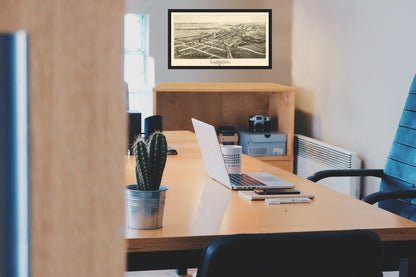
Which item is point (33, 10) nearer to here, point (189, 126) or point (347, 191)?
point (347, 191)

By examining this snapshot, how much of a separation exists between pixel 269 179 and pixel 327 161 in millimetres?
2015

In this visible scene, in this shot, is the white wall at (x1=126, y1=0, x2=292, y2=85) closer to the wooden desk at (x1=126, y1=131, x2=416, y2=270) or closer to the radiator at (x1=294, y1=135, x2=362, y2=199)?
the radiator at (x1=294, y1=135, x2=362, y2=199)

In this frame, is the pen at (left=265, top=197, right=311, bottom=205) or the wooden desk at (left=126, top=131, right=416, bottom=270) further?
the pen at (left=265, top=197, right=311, bottom=205)

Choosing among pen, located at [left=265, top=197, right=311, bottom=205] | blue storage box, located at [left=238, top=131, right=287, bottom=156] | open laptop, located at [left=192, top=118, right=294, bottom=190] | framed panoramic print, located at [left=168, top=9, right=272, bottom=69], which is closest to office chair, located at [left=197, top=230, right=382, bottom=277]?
pen, located at [left=265, top=197, right=311, bottom=205]

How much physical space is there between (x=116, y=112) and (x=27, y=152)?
67mm

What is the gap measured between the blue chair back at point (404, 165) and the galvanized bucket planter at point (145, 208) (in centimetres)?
124

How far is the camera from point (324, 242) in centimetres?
114

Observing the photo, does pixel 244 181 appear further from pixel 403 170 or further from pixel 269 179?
pixel 403 170

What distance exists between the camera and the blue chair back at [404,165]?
2.19 metres

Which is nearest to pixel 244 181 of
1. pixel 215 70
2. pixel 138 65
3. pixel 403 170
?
pixel 403 170

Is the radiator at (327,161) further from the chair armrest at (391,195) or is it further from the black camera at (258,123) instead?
the chair armrest at (391,195)

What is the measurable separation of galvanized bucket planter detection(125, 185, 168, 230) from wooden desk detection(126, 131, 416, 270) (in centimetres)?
2

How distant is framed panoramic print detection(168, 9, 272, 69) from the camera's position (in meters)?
4.78

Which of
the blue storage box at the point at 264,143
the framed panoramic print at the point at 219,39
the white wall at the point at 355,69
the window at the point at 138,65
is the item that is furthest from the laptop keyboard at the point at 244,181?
the window at the point at 138,65
